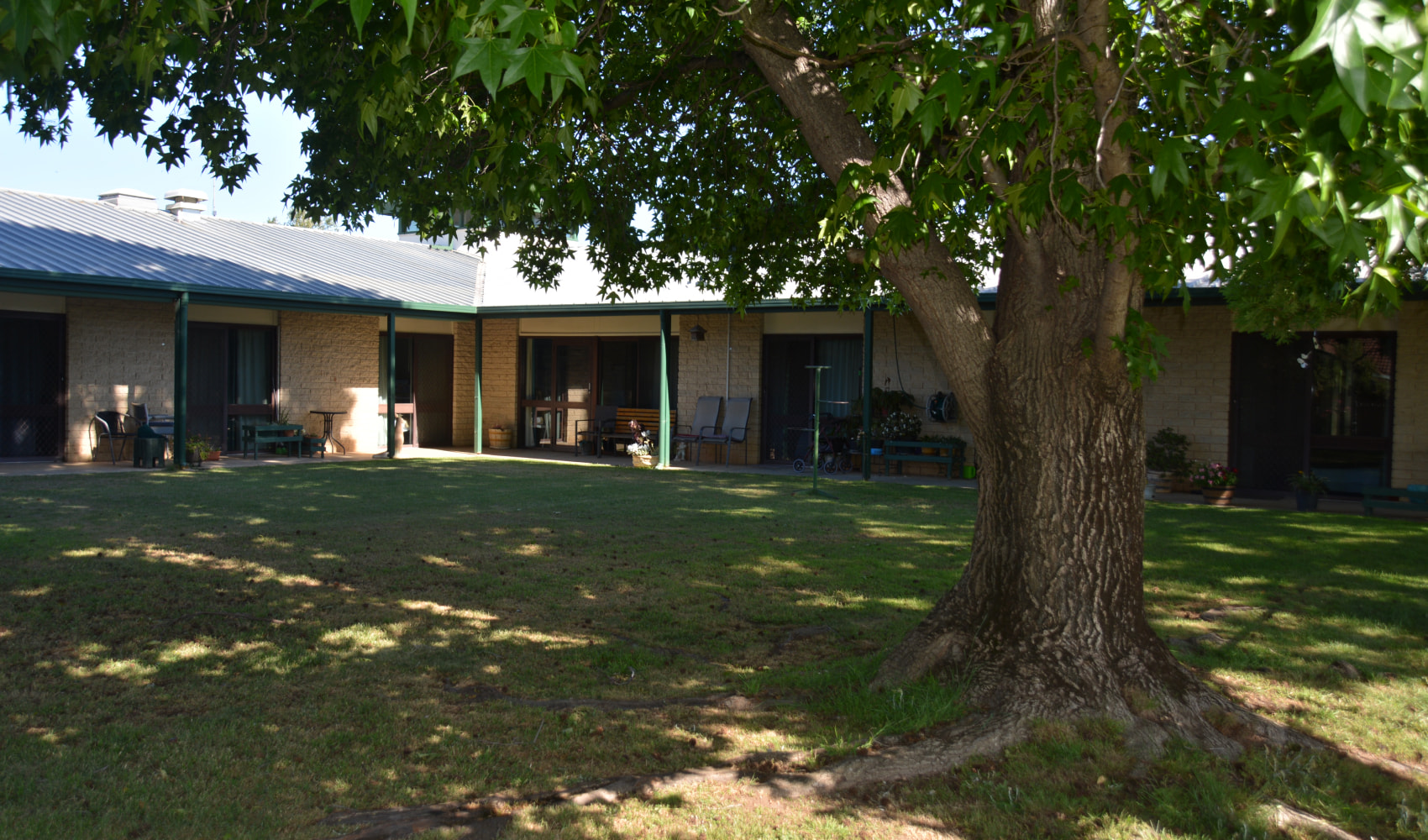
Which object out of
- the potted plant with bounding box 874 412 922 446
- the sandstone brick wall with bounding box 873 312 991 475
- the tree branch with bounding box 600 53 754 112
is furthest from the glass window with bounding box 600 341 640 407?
the tree branch with bounding box 600 53 754 112

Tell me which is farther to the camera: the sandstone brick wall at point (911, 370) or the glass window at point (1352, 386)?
the sandstone brick wall at point (911, 370)

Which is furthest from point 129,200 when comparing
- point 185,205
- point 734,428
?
point 734,428

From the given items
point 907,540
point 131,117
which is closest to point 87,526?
point 131,117

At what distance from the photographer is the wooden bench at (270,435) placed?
55.4 feet

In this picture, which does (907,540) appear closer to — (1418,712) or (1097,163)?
(1418,712)

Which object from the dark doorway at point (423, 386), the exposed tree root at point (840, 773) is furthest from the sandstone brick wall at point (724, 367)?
the exposed tree root at point (840, 773)

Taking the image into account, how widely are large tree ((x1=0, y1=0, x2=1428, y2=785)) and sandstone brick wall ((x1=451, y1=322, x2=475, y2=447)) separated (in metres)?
14.0

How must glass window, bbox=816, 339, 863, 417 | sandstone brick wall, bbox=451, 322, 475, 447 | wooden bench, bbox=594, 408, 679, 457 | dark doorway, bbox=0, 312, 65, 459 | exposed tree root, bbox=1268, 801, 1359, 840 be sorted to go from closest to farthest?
exposed tree root, bbox=1268, 801, 1359, 840 < dark doorway, bbox=0, 312, 65, 459 < glass window, bbox=816, 339, 863, 417 < wooden bench, bbox=594, 408, 679, 457 < sandstone brick wall, bbox=451, 322, 475, 447

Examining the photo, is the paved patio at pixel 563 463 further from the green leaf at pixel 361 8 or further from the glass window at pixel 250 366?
the green leaf at pixel 361 8

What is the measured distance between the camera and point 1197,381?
1405 cm

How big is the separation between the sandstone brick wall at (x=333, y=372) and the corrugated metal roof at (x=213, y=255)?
2.79 feet

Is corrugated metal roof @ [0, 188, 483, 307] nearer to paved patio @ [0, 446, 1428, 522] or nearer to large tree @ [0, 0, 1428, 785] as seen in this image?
paved patio @ [0, 446, 1428, 522]

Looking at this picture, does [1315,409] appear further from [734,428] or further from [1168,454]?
[734,428]

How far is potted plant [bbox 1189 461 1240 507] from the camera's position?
13125 mm
